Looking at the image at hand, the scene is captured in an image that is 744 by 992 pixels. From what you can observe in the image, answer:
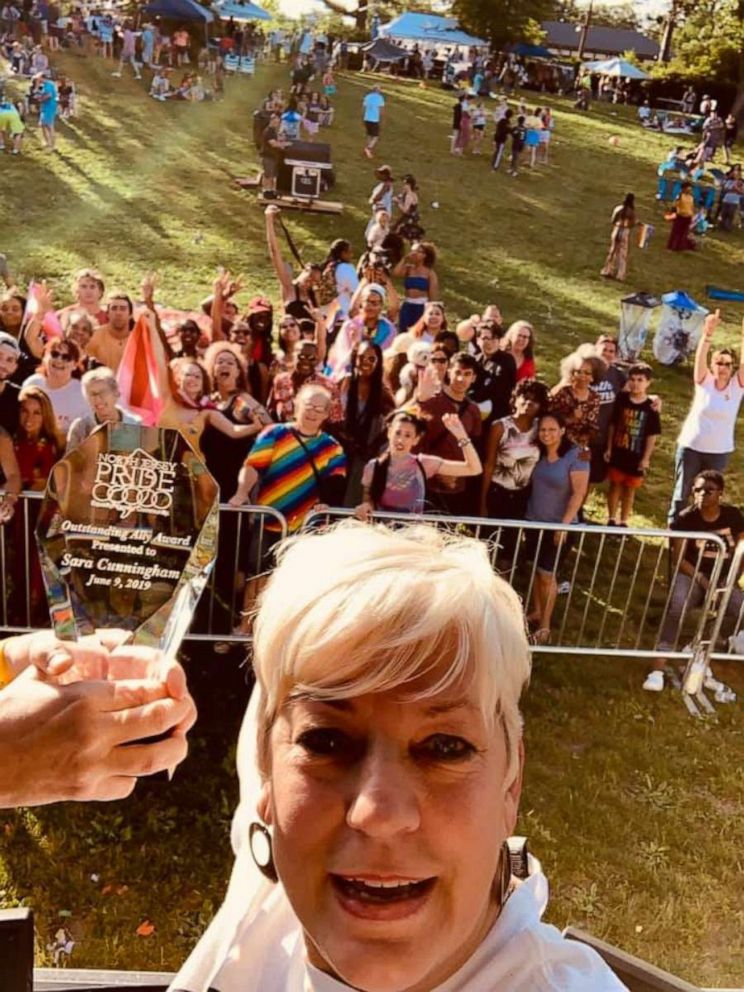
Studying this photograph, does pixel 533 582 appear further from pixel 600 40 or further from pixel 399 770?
pixel 600 40

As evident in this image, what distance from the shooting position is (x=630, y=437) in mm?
6934

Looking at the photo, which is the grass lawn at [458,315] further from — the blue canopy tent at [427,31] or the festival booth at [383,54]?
the blue canopy tent at [427,31]

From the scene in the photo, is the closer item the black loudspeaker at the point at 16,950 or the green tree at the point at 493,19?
the black loudspeaker at the point at 16,950

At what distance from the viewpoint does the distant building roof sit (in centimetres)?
5378

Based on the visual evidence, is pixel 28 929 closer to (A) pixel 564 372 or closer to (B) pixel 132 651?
(B) pixel 132 651

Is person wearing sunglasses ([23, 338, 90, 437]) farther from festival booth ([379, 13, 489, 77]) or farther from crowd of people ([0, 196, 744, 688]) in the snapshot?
festival booth ([379, 13, 489, 77])

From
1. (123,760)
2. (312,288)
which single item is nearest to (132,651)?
(123,760)

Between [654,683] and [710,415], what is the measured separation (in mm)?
2159

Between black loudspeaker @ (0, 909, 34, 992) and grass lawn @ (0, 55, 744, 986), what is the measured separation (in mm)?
1765

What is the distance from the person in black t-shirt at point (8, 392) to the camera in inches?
206

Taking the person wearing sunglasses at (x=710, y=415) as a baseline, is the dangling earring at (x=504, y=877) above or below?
above

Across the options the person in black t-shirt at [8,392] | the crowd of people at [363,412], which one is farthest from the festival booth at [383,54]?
the person in black t-shirt at [8,392]

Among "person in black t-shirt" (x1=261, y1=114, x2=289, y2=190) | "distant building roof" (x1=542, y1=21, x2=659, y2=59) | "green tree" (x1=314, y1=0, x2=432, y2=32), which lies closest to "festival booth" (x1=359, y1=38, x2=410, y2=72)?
"green tree" (x1=314, y1=0, x2=432, y2=32)

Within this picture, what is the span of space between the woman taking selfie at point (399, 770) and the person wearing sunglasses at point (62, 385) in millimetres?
4106
